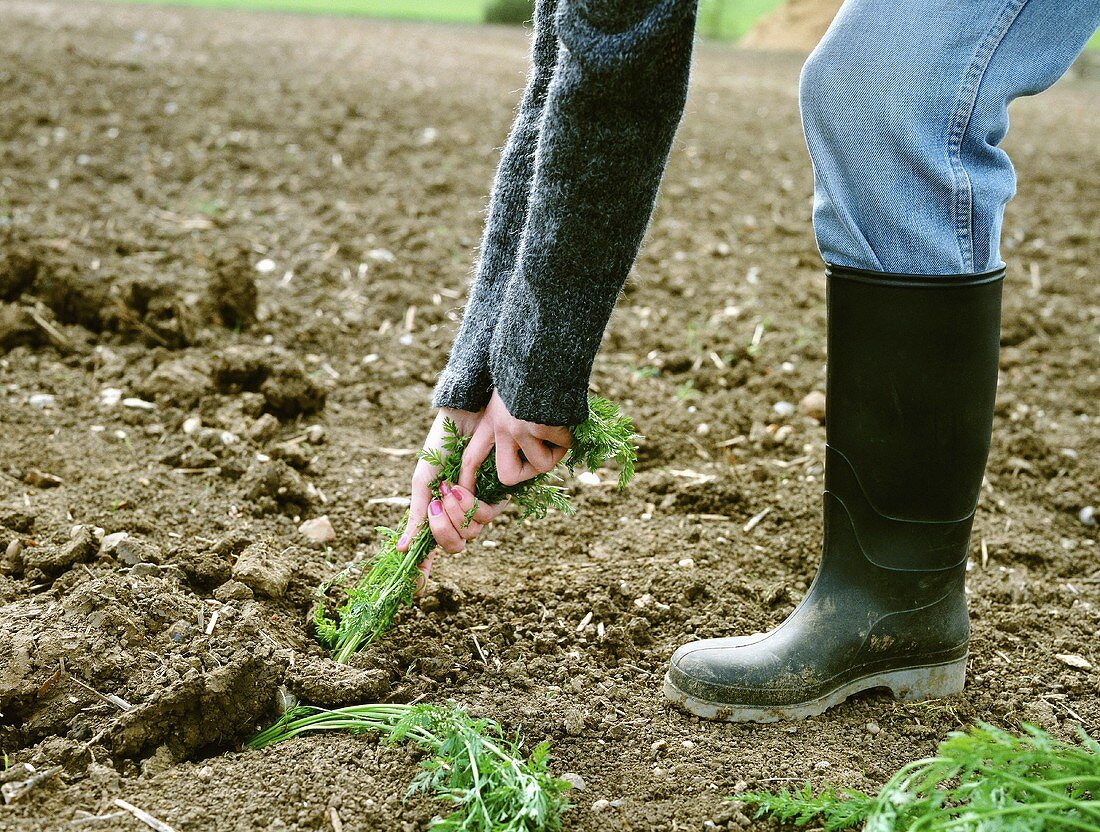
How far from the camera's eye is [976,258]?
182cm

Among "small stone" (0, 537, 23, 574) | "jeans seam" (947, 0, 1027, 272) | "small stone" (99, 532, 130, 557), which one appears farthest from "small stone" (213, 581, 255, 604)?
"jeans seam" (947, 0, 1027, 272)

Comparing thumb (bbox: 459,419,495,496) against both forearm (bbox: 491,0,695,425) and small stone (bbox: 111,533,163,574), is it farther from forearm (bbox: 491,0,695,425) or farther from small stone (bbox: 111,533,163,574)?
small stone (bbox: 111,533,163,574)

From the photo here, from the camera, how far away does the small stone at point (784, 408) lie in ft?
10.8

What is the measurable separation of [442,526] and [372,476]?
38.0 inches

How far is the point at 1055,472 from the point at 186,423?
8.42 feet

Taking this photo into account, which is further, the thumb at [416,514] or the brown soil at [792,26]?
the brown soil at [792,26]

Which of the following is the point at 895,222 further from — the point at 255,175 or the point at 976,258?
the point at 255,175

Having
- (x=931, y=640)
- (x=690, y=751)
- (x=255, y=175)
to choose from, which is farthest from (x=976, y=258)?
(x=255, y=175)

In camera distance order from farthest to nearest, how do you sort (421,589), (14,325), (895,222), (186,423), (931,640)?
(14,325) → (186,423) → (421,589) → (931,640) → (895,222)

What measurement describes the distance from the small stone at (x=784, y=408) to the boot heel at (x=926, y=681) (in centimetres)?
130

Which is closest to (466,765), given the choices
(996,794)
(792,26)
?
(996,794)

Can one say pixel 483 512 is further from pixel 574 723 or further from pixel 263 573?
pixel 263 573

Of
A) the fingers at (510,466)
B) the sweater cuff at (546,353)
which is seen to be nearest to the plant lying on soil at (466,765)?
the fingers at (510,466)

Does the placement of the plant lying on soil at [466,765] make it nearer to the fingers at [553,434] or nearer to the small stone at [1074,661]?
the fingers at [553,434]
